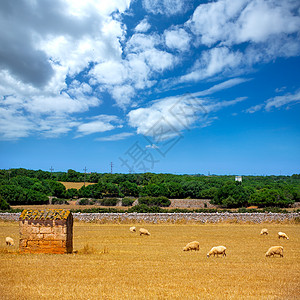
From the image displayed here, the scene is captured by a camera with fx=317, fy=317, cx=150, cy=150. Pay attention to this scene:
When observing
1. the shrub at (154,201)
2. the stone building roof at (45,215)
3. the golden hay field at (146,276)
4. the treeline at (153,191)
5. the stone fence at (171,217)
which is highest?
the treeline at (153,191)

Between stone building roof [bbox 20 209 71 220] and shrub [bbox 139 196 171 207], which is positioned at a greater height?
shrub [bbox 139 196 171 207]

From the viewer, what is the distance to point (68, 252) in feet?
53.2

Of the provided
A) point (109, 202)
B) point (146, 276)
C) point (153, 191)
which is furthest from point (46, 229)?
point (153, 191)

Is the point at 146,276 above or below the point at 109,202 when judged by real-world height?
below

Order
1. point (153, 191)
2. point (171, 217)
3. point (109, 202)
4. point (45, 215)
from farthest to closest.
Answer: point (153, 191) < point (109, 202) < point (171, 217) < point (45, 215)

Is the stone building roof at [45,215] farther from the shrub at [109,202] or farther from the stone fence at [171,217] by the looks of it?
the shrub at [109,202]

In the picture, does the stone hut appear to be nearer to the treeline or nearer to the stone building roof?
the stone building roof

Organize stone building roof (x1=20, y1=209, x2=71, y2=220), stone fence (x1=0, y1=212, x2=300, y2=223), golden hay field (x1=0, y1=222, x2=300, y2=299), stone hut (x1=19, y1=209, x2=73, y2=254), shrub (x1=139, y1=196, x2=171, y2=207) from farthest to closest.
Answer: shrub (x1=139, y1=196, x2=171, y2=207)
stone fence (x1=0, y1=212, x2=300, y2=223)
stone building roof (x1=20, y1=209, x2=71, y2=220)
stone hut (x1=19, y1=209, x2=73, y2=254)
golden hay field (x1=0, y1=222, x2=300, y2=299)

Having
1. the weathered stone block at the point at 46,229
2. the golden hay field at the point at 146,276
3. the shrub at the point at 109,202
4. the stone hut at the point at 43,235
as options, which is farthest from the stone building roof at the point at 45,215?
the shrub at the point at 109,202

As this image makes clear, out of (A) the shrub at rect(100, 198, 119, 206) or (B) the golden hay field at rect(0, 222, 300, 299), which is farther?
(A) the shrub at rect(100, 198, 119, 206)

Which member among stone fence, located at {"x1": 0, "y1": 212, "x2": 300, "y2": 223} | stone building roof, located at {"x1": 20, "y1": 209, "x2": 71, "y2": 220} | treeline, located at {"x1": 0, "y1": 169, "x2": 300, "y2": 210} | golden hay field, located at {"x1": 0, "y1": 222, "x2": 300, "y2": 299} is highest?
treeline, located at {"x1": 0, "y1": 169, "x2": 300, "y2": 210}

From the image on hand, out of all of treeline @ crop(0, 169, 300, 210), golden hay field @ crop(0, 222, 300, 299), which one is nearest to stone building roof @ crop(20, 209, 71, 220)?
golden hay field @ crop(0, 222, 300, 299)

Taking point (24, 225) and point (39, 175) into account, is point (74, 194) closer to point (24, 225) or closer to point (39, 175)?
point (39, 175)

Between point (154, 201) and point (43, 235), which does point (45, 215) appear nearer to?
point (43, 235)
